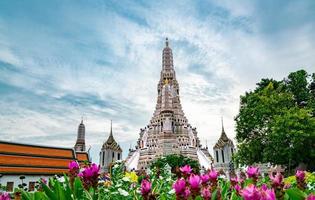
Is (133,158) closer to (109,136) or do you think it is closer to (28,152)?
(109,136)

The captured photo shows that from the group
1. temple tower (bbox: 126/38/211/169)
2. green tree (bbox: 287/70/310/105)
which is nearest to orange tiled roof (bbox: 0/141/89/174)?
green tree (bbox: 287/70/310/105)

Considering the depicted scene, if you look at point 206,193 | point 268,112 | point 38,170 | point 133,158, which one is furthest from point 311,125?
point 133,158

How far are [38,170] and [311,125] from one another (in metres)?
19.4

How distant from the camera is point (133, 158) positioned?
5306 centimetres

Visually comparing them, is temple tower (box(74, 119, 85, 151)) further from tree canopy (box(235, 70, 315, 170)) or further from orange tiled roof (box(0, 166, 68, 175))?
tree canopy (box(235, 70, 315, 170))

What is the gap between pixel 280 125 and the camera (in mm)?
15133

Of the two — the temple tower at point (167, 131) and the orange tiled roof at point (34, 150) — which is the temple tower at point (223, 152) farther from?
the orange tiled roof at point (34, 150)

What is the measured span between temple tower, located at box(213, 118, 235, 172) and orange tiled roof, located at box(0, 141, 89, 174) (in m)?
34.4

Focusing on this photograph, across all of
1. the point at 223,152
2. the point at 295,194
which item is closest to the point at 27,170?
the point at 295,194

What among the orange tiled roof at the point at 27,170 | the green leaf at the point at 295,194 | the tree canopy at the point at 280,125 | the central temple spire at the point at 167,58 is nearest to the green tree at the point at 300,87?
the tree canopy at the point at 280,125

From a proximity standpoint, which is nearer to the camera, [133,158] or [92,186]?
[92,186]

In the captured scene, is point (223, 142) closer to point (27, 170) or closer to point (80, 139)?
point (80, 139)

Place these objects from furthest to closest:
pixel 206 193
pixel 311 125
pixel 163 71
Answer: pixel 163 71 → pixel 311 125 → pixel 206 193

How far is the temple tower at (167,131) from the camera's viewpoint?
150ft
